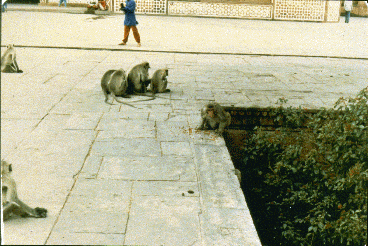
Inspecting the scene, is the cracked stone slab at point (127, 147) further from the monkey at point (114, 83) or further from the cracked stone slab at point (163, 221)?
the monkey at point (114, 83)

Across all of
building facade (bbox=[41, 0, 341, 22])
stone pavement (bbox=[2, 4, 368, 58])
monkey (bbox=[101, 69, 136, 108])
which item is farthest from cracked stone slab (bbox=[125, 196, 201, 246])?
building facade (bbox=[41, 0, 341, 22])

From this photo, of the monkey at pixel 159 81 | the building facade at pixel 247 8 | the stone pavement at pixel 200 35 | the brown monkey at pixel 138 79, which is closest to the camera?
the brown monkey at pixel 138 79

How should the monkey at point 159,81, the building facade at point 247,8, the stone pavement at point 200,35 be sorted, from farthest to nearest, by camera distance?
the building facade at point 247,8, the stone pavement at point 200,35, the monkey at point 159,81

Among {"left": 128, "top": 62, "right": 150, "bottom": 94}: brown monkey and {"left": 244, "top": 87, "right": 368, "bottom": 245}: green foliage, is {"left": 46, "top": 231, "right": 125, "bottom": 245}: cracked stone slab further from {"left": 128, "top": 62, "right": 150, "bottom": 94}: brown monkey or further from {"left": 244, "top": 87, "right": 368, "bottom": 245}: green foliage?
{"left": 128, "top": 62, "right": 150, "bottom": 94}: brown monkey

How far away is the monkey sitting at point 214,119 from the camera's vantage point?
4.84m

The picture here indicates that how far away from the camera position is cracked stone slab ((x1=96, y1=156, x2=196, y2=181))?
3.65 meters

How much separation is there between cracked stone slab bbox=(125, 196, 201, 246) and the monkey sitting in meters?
1.69

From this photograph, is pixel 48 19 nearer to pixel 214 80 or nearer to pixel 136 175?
pixel 214 80

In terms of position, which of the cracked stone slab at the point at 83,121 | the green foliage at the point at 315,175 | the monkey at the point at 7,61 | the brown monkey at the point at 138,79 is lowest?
the green foliage at the point at 315,175

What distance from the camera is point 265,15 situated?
21.7 metres

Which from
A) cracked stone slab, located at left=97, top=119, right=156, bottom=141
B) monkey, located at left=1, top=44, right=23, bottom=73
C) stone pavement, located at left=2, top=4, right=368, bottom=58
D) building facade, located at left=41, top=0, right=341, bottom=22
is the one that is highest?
building facade, located at left=41, top=0, right=341, bottom=22

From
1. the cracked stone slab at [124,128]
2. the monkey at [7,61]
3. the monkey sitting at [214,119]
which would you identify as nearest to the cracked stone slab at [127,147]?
the cracked stone slab at [124,128]

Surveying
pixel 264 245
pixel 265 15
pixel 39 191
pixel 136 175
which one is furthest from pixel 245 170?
pixel 265 15

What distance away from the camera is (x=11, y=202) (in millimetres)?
2250
